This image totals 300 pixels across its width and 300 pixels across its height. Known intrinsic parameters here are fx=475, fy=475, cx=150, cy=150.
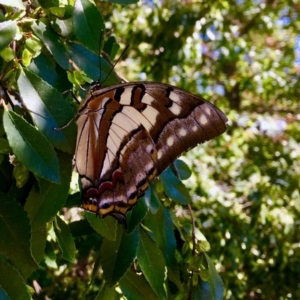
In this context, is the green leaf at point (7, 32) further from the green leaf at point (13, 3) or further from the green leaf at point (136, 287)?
the green leaf at point (136, 287)

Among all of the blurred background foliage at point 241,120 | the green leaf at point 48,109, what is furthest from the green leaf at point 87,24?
the blurred background foliage at point 241,120

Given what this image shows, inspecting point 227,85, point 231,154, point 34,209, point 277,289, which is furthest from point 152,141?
point 227,85

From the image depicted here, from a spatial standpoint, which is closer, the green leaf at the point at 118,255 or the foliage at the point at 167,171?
the foliage at the point at 167,171

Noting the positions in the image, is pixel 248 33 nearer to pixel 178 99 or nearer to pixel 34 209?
pixel 178 99

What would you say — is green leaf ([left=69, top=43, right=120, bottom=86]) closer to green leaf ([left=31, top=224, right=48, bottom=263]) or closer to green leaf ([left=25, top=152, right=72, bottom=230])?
green leaf ([left=25, top=152, right=72, bottom=230])

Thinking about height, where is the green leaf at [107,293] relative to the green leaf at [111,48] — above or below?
below

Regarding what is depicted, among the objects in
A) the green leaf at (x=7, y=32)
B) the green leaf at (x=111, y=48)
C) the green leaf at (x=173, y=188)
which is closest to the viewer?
the green leaf at (x=7, y=32)

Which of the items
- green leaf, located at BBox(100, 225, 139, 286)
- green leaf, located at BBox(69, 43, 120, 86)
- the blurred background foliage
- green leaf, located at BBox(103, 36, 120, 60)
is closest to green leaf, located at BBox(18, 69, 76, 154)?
green leaf, located at BBox(69, 43, 120, 86)
